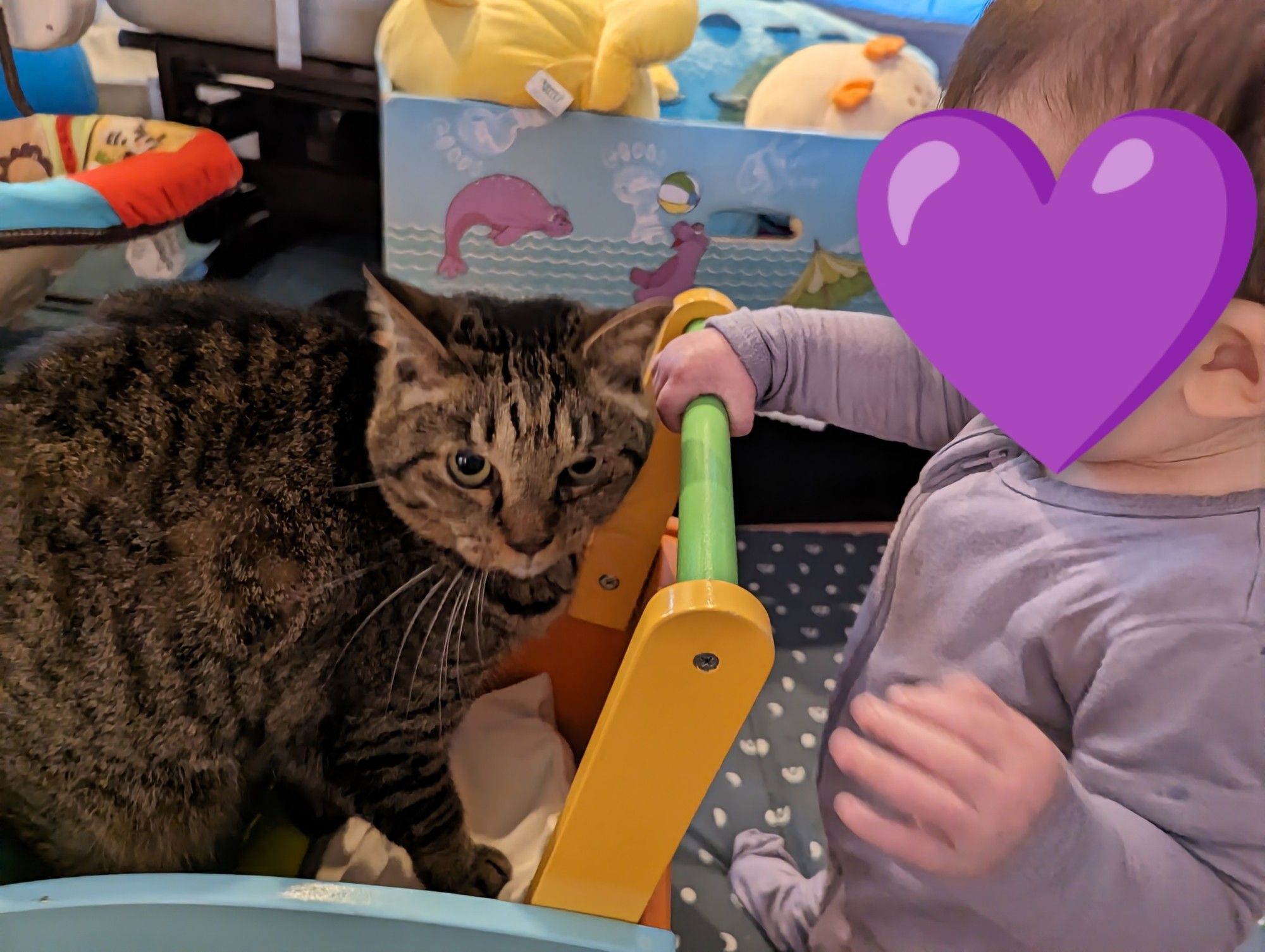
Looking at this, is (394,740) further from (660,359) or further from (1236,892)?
(1236,892)

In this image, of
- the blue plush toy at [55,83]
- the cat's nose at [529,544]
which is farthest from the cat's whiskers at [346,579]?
the blue plush toy at [55,83]

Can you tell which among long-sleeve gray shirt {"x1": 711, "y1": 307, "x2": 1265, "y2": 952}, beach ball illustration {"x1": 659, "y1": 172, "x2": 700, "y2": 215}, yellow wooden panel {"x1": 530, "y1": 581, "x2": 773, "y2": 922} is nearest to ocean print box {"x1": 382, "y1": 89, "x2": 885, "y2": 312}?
beach ball illustration {"x1": 659, "y1": 172, "x2": 700, "y2": 215}

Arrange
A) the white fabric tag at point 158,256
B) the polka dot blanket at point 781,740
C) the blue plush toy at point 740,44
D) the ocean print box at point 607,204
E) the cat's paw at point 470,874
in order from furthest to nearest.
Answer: the blue plush toy at point 740,44
the ocean print box at point 607,204
the white fabric tag at point 158,256
the polka dot blanket at point 781,740
the cat's paw at point 470,874

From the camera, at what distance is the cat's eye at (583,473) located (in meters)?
0.62

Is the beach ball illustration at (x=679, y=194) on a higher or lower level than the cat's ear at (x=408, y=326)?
lower

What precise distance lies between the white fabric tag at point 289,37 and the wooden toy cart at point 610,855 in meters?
0.66

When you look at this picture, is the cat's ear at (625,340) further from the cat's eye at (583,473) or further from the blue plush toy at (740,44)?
the blue plush toy at (740,44)

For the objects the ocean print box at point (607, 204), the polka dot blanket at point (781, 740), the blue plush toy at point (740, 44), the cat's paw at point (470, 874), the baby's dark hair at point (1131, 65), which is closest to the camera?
the baby's dark hair at point (1131, 65)

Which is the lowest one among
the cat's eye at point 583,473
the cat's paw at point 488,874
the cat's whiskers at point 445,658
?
the cat's paw at point 488,874

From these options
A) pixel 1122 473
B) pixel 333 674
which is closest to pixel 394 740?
pixel 333 674

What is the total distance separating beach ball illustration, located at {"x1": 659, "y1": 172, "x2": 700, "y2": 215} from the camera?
1060 mm

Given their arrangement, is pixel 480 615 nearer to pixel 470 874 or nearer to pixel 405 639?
pixel 405 639

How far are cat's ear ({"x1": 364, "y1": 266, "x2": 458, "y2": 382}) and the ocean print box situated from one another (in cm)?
42

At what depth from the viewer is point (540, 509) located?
2.01 feet
